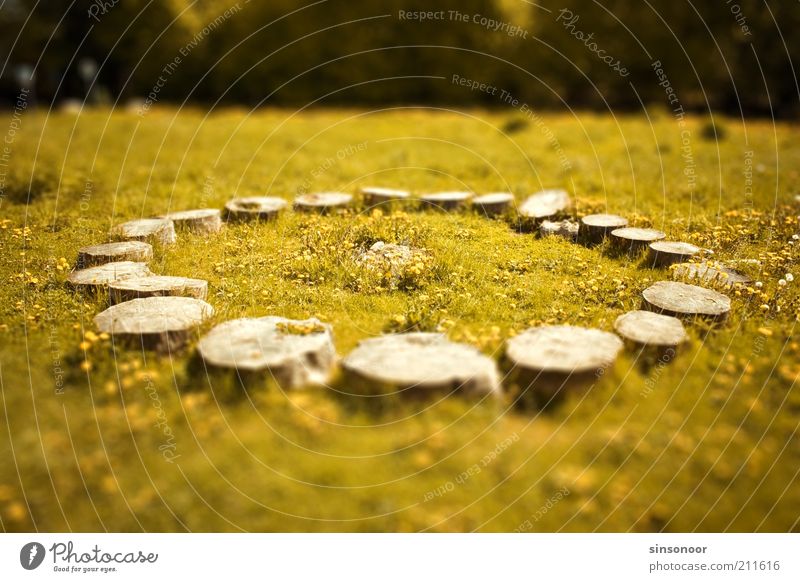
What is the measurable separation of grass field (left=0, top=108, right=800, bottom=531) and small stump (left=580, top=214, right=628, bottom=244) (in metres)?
0.31

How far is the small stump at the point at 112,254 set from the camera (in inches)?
252

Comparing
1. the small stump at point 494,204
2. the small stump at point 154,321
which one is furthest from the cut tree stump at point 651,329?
the small stump at point 154,321

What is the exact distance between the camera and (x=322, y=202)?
27.9ft

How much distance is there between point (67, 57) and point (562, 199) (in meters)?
28.6

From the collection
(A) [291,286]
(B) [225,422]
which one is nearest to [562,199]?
(A) [291,286]

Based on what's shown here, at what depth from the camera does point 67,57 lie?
27.7 metres

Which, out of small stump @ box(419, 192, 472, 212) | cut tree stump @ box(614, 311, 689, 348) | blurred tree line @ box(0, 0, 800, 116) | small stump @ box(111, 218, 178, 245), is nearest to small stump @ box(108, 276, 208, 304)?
small stump @ box(111, 218, 178, 245)

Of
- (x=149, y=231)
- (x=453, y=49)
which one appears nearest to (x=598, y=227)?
(x=149, y=231)

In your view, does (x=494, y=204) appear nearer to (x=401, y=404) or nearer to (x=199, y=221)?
(x=199, y=221)

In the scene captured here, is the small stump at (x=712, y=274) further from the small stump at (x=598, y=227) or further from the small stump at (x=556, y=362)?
the small stump at (x=556, y=362)

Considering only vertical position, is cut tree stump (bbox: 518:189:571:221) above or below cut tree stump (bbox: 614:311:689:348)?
above

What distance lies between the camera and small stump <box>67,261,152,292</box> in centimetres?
581

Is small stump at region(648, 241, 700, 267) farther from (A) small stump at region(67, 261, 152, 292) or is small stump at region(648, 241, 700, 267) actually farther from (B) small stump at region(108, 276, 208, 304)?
(A) small stump at region(67, 261, 152, 292)

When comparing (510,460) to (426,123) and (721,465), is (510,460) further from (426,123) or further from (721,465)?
(426,123)
